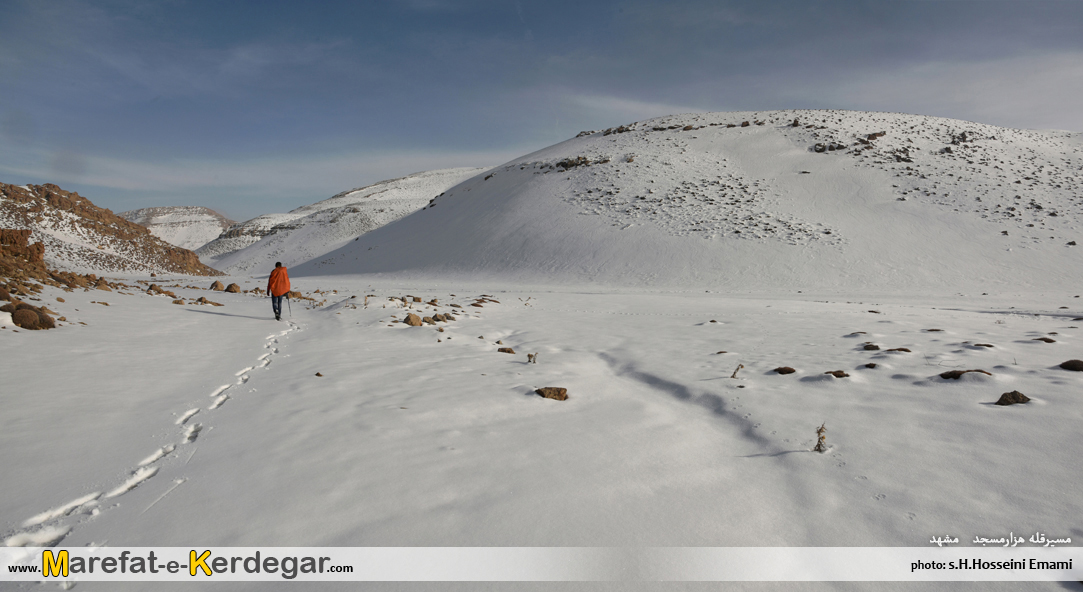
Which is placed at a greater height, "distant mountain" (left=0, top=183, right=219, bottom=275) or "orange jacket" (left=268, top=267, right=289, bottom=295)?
"distant mountain" (left=0, top=183, right=219, bottom=275)

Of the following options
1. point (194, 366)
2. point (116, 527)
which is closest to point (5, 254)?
point (194, 366)

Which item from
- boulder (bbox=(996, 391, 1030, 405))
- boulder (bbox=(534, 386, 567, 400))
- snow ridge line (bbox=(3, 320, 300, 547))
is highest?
boulder (bbox=(996, 391, 1030, 405))

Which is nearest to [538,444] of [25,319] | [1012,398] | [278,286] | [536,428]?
[536,428]

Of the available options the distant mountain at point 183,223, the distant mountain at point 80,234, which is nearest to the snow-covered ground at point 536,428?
the distant mountain at point 80,234

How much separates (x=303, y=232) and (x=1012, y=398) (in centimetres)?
7210

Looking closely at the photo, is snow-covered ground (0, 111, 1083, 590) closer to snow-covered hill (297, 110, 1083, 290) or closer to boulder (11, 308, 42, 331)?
boulder (11, 308, 42, 331)

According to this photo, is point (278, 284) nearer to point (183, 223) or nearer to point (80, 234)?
point (80, 234)

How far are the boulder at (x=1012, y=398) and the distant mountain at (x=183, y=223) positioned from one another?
4910 inches

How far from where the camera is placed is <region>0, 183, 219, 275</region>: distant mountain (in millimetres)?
29516

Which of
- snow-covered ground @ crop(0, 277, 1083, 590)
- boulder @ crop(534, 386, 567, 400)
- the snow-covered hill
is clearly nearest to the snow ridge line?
snow-covered ground @ crop(0, 277, 1083, 590)

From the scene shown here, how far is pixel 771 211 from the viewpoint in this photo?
32250mm

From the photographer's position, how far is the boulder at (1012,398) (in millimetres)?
4094

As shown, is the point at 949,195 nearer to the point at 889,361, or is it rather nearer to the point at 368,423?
the point at 889,361

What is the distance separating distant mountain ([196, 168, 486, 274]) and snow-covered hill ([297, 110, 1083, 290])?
1550 cm
